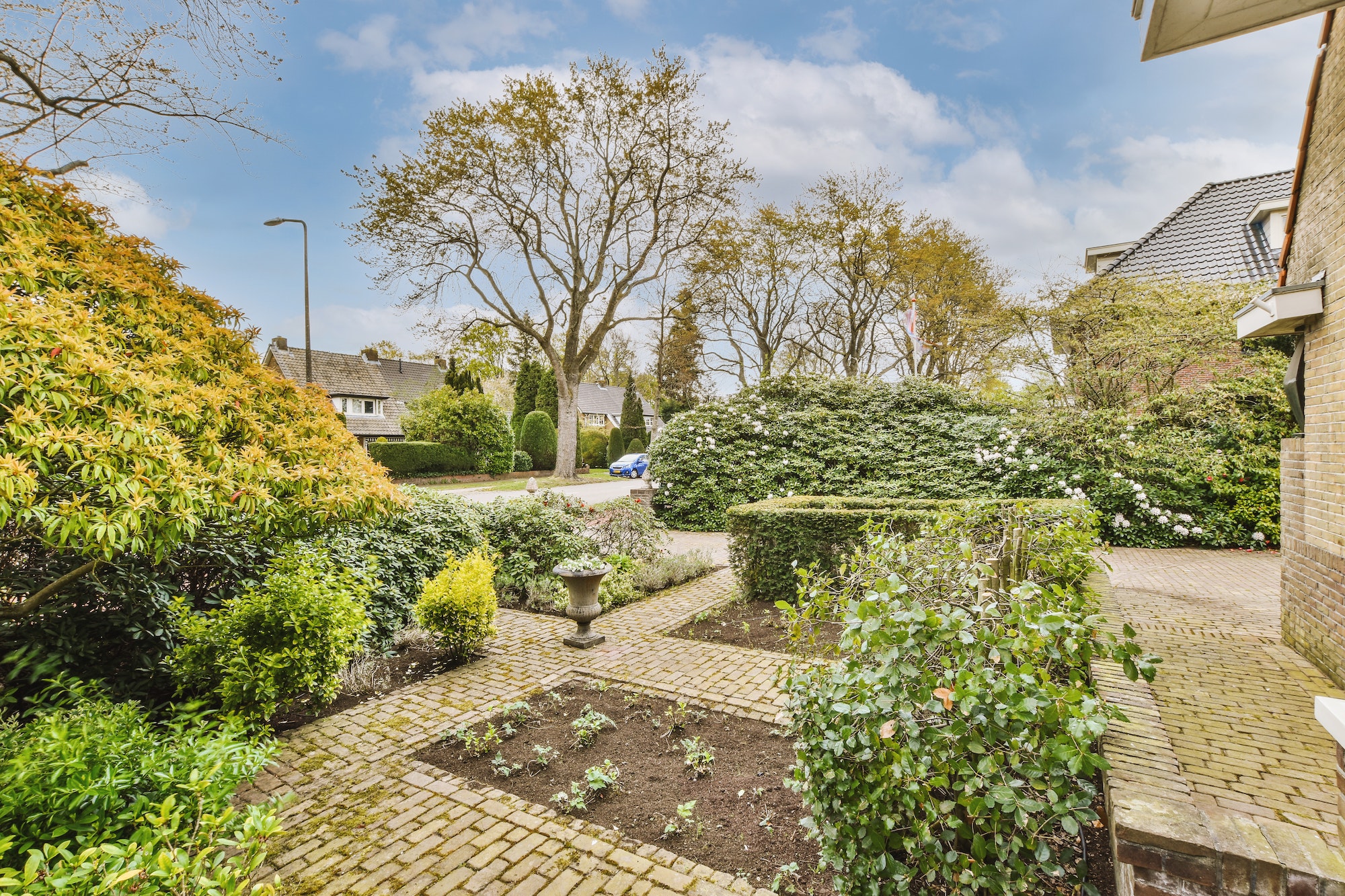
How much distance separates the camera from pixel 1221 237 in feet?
48.7

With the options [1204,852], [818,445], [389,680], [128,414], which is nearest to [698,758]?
[1204,852]

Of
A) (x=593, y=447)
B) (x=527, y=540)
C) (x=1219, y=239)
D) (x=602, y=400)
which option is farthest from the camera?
(x=602, y=400)

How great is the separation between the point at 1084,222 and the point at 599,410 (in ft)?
138

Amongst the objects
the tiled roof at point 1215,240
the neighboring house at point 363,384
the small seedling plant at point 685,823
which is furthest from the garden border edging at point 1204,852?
the neighboring house at point 363,384

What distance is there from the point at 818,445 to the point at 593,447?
84.0 ft

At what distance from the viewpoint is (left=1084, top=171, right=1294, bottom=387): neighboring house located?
1330cm

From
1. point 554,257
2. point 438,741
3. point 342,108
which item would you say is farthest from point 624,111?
point 438,741

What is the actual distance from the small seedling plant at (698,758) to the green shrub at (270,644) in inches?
102

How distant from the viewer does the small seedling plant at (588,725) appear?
3.90 meters

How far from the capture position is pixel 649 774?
3.52 meters

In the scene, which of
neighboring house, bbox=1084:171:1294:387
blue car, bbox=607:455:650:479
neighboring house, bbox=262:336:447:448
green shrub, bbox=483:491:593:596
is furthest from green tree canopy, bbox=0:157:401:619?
neighboring house, bbox=262:336:447:448

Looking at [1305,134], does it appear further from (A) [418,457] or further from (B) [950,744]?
(A) [418,457]

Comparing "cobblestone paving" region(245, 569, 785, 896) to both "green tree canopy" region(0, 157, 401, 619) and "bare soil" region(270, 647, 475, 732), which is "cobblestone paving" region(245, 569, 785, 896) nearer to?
"bare soil" region(270, 647, 475, 732)

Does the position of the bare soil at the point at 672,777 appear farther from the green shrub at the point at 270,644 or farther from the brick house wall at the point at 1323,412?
the brick house wall at the point at 1323,412
